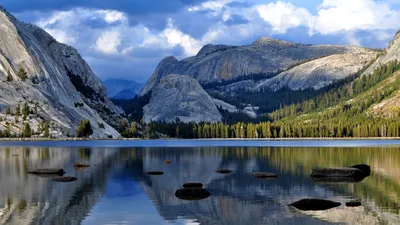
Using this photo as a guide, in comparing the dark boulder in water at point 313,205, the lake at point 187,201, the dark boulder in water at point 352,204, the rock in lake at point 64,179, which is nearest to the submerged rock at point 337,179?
the lake at point 187,201


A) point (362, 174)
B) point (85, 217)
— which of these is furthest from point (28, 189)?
point (362, 174)

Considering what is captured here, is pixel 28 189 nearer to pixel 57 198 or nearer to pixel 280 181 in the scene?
pixel 57 198

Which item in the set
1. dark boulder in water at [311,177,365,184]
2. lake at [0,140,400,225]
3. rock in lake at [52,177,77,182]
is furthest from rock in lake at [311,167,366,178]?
rock in lake at [52,177,77,182]

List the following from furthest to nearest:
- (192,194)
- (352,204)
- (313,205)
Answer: (192,194), (352,204), (313,205)

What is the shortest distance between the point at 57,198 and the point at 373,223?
32.3 meters

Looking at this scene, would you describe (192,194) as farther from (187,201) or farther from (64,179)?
(64,179)

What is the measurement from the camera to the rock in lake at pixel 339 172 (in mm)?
80125

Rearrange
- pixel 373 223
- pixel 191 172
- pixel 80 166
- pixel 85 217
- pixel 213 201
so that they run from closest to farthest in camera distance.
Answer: pixel 373 223 → pixel 85 217 → pixel 213 201 → pixel 191 172 → pixel 80 166

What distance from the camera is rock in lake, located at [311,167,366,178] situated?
80125 mm

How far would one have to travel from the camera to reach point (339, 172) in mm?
81000

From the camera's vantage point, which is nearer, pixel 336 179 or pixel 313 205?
pixel 313 205

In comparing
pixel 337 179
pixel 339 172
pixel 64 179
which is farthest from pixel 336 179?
pixel 64 179

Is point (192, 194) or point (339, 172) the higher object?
point (339, 172)

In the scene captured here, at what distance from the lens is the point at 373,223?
47.1 m
